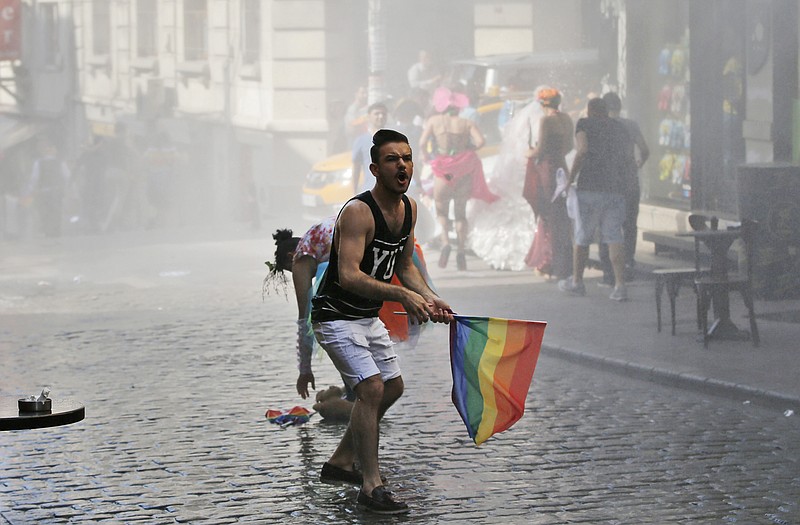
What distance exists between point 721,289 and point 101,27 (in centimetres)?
3022

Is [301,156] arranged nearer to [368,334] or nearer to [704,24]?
[704,24]

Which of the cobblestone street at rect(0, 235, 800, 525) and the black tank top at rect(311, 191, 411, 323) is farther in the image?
the cobblestone street at rect(0, 235, 800, 525)

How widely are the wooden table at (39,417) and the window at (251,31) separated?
993 inches

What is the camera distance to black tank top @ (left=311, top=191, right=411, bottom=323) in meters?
6.64

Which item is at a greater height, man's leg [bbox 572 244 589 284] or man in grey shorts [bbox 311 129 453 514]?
man in grey shorts [bbox 311 129 453 514]

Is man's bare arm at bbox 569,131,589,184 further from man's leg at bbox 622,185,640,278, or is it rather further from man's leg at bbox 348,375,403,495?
man's leg at bbox 348,375,403,495

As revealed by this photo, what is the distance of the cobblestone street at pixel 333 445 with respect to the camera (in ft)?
22.1

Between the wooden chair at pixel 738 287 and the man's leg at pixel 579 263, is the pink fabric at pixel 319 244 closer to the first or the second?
the wooden chair at pixel 738 287

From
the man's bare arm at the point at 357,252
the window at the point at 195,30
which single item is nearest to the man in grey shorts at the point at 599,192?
the man's bare arm at the point at 357,252

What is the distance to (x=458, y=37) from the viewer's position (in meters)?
33.8

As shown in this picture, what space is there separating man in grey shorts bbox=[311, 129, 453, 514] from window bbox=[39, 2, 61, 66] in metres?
36.2

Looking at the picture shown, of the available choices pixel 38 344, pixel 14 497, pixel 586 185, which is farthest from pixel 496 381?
pixel 586 185

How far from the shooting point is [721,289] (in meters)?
11.4

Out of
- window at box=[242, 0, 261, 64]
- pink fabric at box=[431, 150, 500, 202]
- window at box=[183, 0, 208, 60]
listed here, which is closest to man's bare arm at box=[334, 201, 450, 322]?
pink fabric at box=[431, 150, 500, 202]
